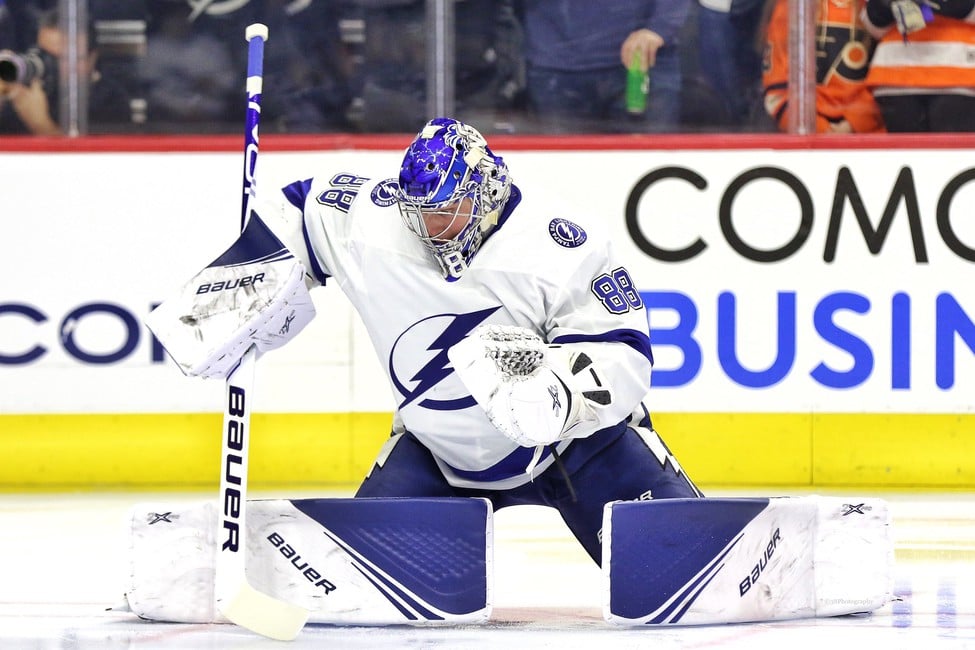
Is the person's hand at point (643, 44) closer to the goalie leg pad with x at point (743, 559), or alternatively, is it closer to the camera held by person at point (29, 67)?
the camera held by person at point (29, 67)

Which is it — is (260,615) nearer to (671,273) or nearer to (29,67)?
(671,273)

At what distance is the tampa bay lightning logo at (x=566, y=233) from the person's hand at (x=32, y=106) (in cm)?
245

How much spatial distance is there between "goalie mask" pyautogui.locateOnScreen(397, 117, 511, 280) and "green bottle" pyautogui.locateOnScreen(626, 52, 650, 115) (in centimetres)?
202

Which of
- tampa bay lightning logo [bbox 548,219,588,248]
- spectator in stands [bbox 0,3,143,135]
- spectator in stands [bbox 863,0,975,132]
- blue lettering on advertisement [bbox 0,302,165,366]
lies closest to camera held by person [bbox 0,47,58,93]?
spectator in stands [bbox 0,3,143,135]

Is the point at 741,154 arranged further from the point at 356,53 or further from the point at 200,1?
the point at 200,1

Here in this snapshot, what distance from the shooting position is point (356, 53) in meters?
4.56

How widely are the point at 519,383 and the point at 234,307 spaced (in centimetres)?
53

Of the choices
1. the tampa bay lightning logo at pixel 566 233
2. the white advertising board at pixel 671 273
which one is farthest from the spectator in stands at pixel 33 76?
the tampa bay lightning logo at pixel 566 233

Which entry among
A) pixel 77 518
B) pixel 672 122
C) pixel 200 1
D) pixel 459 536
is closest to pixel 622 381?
pixel 459 536

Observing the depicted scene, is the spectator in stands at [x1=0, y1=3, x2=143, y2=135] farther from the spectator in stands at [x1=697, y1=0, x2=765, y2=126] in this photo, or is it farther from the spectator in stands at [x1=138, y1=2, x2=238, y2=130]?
the spectator in stands at [x1=697, y1=0, x2=765, y2=126]

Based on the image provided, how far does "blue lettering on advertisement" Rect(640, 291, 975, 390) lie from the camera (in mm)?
4379

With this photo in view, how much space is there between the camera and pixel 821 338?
14.4 feet

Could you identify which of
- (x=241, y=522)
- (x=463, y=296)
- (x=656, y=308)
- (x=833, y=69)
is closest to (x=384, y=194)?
(x=463, y=296)

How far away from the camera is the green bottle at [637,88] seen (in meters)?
4.52
